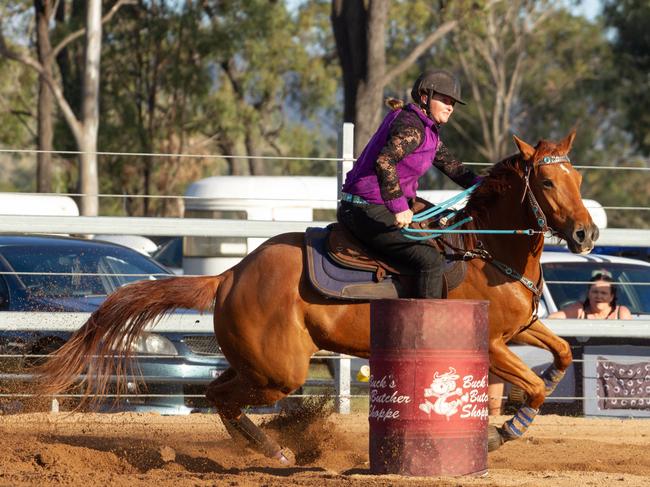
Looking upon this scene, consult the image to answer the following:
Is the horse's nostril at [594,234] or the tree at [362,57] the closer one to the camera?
the horse's nostril at [594,234]

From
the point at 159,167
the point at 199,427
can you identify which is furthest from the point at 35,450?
the point at 159,167

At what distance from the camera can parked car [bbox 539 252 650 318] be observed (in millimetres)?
11102

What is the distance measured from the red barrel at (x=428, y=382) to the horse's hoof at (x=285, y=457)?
1.02 metres

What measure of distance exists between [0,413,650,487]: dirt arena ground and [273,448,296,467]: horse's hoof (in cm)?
6

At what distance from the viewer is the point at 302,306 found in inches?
256

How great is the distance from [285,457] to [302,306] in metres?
1.00

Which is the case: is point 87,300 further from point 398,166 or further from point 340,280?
point 398,166

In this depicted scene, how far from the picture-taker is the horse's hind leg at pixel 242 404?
6723mm

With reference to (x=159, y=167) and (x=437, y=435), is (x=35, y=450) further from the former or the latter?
(x=159, y=167)

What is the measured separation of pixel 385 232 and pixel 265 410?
13.3 feet

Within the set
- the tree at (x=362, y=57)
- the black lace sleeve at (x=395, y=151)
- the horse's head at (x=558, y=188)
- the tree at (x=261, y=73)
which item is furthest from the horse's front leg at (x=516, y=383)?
the tree at (x=261, y=73)

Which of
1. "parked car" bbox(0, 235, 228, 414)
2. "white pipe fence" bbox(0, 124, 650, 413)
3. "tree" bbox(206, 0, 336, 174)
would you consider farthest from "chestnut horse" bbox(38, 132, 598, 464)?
"tree" bbox(206, 0, 336, 174)

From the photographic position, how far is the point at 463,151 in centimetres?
4544

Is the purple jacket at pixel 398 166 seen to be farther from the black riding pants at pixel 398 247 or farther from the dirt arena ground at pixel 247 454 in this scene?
the dirt arena ground at pixel 247 454
